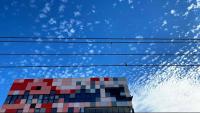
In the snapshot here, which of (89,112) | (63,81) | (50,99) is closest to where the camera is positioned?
(89,112)

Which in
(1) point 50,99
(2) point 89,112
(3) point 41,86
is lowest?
(2) point 89,112

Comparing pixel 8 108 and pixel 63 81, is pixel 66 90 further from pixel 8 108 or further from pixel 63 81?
pixel 8 108

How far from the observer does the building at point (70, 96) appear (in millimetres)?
30766

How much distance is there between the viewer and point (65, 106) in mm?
31000

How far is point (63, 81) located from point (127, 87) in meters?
11.4

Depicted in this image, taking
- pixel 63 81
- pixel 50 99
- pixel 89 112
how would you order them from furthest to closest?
pixel 63 81 → pixel 50 99 → pixel 89 112

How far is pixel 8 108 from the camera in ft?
102

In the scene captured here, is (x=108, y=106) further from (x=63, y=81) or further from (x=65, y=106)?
(x=63, y=81)

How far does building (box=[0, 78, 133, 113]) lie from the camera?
30.8m

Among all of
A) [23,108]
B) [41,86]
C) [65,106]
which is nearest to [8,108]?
[23,108]

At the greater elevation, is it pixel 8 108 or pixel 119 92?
pixel 119 92

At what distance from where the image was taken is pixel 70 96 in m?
32.5

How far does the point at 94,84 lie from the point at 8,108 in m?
14.3

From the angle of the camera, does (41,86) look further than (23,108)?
Yes
